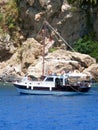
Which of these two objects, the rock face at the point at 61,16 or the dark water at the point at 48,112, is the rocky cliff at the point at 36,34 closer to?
the rock face at the point at 61,16

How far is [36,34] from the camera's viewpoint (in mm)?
97562

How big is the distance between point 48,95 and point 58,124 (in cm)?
2696

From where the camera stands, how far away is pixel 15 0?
9825 cm

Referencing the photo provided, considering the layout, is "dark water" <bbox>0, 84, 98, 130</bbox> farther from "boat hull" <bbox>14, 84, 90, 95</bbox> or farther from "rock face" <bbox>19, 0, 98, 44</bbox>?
"rock face" <bbox>19, 0, 98, 44</bbox>

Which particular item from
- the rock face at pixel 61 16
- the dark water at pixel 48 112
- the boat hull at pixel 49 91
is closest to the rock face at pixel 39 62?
the rock face at pixel 61 16

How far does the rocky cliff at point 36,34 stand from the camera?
307 ft

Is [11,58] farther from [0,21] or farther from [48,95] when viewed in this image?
[48,95]

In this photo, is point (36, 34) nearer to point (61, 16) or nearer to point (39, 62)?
point (61, 16)

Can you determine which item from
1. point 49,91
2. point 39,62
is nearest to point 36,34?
point 39,62

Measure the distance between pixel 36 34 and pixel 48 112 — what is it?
3941 centimetres

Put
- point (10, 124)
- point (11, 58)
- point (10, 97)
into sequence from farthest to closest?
point (11, 58), point (10, 97), point (10, 124)

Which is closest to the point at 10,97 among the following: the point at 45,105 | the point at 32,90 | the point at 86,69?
the point at 32,90

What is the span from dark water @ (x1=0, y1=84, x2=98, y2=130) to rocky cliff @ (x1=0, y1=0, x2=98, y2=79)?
1389cm

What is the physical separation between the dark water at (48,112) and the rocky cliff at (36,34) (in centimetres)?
1389
